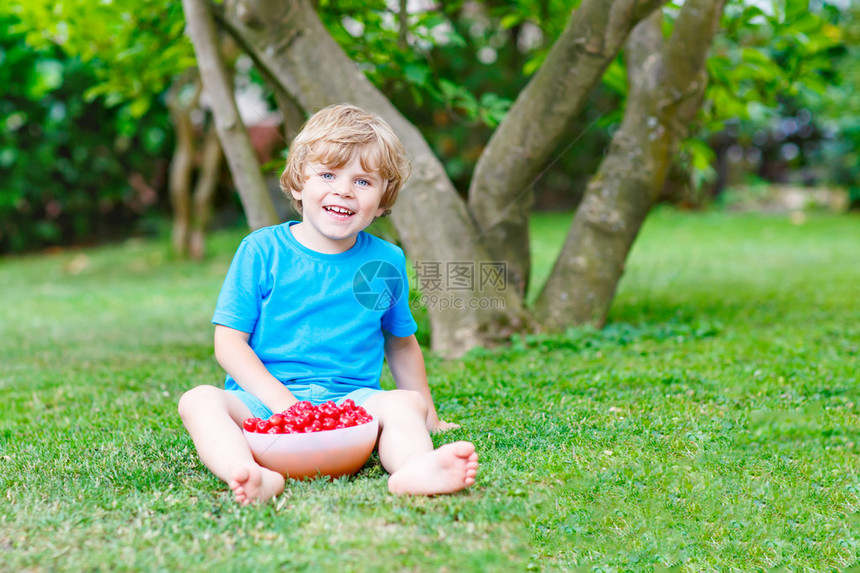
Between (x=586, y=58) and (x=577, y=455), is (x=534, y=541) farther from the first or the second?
(x=586, y=58)

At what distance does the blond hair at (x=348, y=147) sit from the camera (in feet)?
7.73

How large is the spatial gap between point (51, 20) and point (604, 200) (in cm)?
297

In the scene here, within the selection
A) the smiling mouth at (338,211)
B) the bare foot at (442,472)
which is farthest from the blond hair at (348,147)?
the bare foot at (442,472)

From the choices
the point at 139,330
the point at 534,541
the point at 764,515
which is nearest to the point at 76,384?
the point at 139,330

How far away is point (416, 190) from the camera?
3850 millimetres

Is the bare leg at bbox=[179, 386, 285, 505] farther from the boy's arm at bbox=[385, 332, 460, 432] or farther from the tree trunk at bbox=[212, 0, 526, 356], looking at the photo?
the tree trunk at bbox=[212, 0, 526, 356]

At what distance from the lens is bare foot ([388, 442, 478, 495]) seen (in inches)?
77.0

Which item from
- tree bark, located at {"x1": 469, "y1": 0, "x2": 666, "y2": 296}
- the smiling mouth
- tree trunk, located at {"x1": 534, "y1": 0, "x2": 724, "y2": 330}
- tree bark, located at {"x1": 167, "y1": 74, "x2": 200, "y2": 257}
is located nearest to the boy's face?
the smiling mouth

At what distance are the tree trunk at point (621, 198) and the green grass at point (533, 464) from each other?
0.22 m

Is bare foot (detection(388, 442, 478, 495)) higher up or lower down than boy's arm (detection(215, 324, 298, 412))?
lower down

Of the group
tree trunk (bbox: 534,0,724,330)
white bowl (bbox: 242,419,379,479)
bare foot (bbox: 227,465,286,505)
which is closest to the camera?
bare foot (bbox: 227,465,286,505)

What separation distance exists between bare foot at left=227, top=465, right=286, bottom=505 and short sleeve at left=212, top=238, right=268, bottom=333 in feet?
1.69

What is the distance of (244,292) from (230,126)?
1.63 m

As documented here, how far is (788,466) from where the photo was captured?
2.37 m
